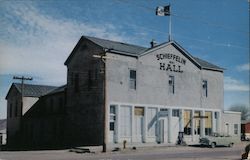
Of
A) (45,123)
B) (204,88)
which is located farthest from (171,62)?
(45,123)

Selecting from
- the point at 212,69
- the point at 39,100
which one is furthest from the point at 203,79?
the point at 39,100

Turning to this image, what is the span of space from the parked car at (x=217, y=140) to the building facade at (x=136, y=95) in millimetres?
2938

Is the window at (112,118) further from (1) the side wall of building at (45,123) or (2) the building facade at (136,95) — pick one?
(1) the side wall of building at (45,123)

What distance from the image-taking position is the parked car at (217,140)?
29.0 metres

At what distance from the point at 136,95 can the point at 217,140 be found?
257 inches

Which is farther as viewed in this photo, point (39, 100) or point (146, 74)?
point (39, 100)

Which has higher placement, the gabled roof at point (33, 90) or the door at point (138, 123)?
the gabled roof at point (33, 90)

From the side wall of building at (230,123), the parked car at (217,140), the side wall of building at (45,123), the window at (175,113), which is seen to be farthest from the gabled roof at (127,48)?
the side wall of building at (45,123)

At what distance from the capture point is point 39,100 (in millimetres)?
41500

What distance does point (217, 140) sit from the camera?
2944 cm

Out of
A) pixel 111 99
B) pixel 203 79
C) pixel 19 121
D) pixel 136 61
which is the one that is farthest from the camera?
pixel 19 121

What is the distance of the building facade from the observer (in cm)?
2808

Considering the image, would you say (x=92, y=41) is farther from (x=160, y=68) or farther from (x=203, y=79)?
(x=203, y=79)

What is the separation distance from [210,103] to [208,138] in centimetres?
607
